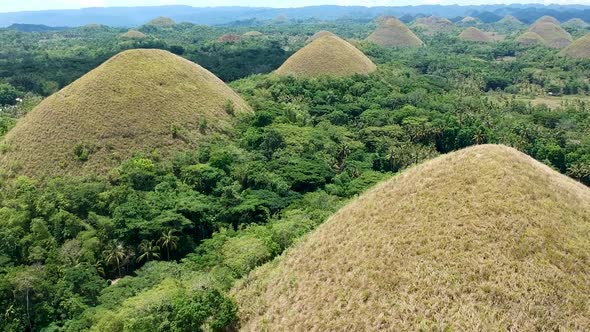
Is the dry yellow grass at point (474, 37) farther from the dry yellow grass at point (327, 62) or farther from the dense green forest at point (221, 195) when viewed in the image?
the dense green forest at point (221, 195)

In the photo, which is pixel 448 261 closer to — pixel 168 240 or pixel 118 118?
pixel 168 240

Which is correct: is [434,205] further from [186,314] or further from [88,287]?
[88,287]

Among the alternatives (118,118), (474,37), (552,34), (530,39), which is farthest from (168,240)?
(552,34)

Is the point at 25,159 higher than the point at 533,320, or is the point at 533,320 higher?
the point at 533,320

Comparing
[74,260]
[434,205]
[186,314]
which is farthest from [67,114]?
[434,205]

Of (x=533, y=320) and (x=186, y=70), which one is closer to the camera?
(x=533, y=320)

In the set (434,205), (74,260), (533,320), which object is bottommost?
(74,260)

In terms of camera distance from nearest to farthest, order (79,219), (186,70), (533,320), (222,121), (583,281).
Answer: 1. (533,320)
2. (583,281)
3. (79,219)
4. (222,121)
5. (186,70)
